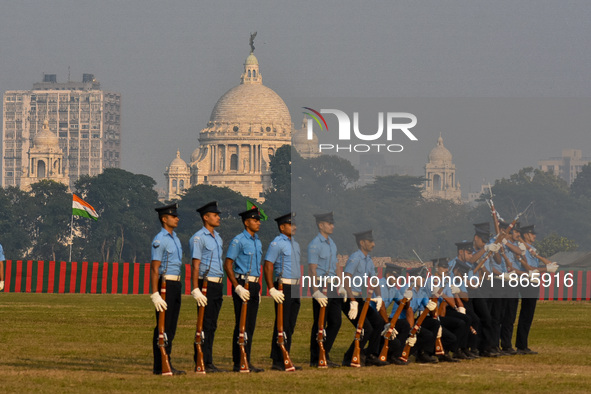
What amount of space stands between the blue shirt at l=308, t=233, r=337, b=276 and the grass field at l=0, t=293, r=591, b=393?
1.56 m

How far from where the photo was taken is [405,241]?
1188 inches

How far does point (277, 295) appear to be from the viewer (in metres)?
23.8

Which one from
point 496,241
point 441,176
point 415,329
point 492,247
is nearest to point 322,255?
point 415,329

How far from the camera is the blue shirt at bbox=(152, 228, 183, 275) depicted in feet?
74.6

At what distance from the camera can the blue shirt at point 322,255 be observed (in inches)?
961

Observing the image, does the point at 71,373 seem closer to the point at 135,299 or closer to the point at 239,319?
the point at 239,319

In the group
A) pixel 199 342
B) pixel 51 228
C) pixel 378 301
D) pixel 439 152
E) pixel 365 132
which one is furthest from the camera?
pixel 51 228

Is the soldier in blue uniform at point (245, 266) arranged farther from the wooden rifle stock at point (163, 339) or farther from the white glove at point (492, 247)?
the white glove at point (492, 247)

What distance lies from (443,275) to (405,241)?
4.38 meters

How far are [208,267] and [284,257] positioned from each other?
1.29 meters

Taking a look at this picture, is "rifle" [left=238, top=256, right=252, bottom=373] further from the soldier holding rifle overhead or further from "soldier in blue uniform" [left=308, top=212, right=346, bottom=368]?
the soldier holding rifle overhead

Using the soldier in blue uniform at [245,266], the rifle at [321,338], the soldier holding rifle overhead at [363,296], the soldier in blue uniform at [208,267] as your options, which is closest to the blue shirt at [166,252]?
the soldier in blue uniform at [208,267]

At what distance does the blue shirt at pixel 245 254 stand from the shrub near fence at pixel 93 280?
40941mm

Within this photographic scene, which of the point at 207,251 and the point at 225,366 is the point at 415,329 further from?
the point at 207,251
